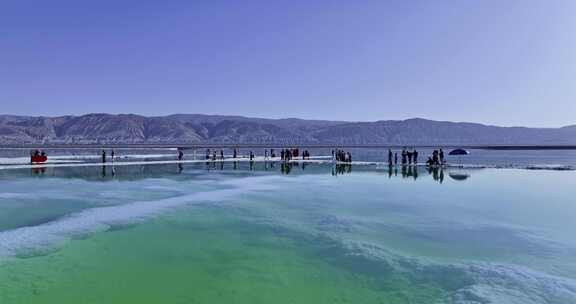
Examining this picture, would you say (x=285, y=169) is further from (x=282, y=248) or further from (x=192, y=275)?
(x=192, y=275)

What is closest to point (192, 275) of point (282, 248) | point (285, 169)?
point (282, 248)

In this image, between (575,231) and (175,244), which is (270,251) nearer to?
(175,244)

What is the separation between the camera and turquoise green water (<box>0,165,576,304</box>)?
316 inches

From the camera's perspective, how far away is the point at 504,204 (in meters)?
19.6

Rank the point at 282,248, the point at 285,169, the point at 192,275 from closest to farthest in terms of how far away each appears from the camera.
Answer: the point at 192,275, the point at 282,248, the point at 285,169

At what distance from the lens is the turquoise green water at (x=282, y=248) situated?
26.3 feet

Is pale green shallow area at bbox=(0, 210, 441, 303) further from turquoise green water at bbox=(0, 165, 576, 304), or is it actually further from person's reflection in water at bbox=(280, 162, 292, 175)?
person's reflection in water at bbox=(280, 162, 292, 175)

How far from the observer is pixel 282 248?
441 inches

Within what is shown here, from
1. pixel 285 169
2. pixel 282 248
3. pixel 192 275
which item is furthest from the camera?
pixel 285 169

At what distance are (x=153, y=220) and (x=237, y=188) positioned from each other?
10411 mm

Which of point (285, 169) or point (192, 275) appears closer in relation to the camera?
point (192, 275)

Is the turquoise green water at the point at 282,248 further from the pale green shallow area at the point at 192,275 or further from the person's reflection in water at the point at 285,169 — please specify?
the person's reflection in water at the point at 285,169

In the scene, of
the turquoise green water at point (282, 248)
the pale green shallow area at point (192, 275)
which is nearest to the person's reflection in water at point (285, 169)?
the turquoise green water at point (282, 248)

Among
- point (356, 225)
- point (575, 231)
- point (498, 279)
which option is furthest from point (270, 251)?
point (575, 231)
